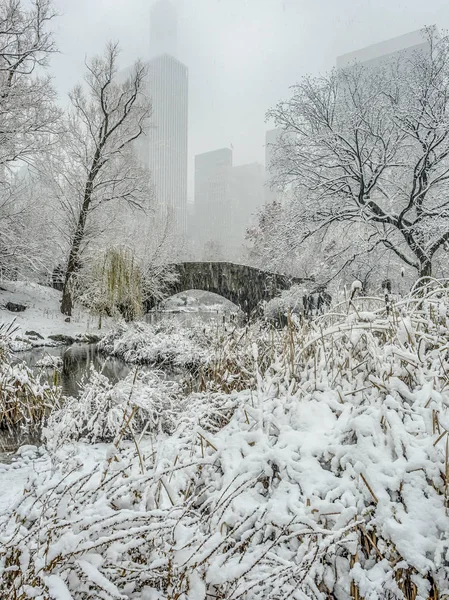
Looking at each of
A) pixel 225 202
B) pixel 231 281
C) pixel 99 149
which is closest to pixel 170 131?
pixel 225 202

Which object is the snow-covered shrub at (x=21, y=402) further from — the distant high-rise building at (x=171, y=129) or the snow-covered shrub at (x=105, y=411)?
the distant high-rise building at (x=171, y=129)

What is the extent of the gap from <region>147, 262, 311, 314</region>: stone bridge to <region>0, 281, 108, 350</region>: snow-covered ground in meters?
3.78

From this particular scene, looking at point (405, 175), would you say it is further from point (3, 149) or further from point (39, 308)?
point (39, 308)

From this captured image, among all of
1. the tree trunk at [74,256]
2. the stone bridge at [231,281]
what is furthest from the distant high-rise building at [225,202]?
the tree trunk at [74,256]

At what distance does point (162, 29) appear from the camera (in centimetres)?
14850

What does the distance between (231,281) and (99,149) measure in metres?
8.01

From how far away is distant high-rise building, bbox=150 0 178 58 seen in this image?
498 ft

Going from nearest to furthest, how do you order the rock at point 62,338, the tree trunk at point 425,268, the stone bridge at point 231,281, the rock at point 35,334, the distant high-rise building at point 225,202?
the tree trunk at point 425,268, the rock at point 35,334, the rock at point 62,338, the stone bridge at point 231,281, the distant high-rise building at point 225,202

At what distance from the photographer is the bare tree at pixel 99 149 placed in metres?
17.8

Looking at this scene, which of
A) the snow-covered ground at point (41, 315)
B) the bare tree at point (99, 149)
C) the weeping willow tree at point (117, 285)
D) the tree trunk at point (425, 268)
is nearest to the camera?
the tree trunk at point (425, 268)

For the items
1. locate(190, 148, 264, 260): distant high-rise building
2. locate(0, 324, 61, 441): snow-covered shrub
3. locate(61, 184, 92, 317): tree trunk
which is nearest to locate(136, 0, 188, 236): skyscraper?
locate(190, 148, 264, 260): distant high-rise building

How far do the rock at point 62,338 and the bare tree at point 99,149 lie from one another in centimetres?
262

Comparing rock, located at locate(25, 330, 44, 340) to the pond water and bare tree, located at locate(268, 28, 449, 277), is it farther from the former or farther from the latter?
bare tree, located at locate(268, 28, 449, 277)

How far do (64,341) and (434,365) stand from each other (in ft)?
47.0
